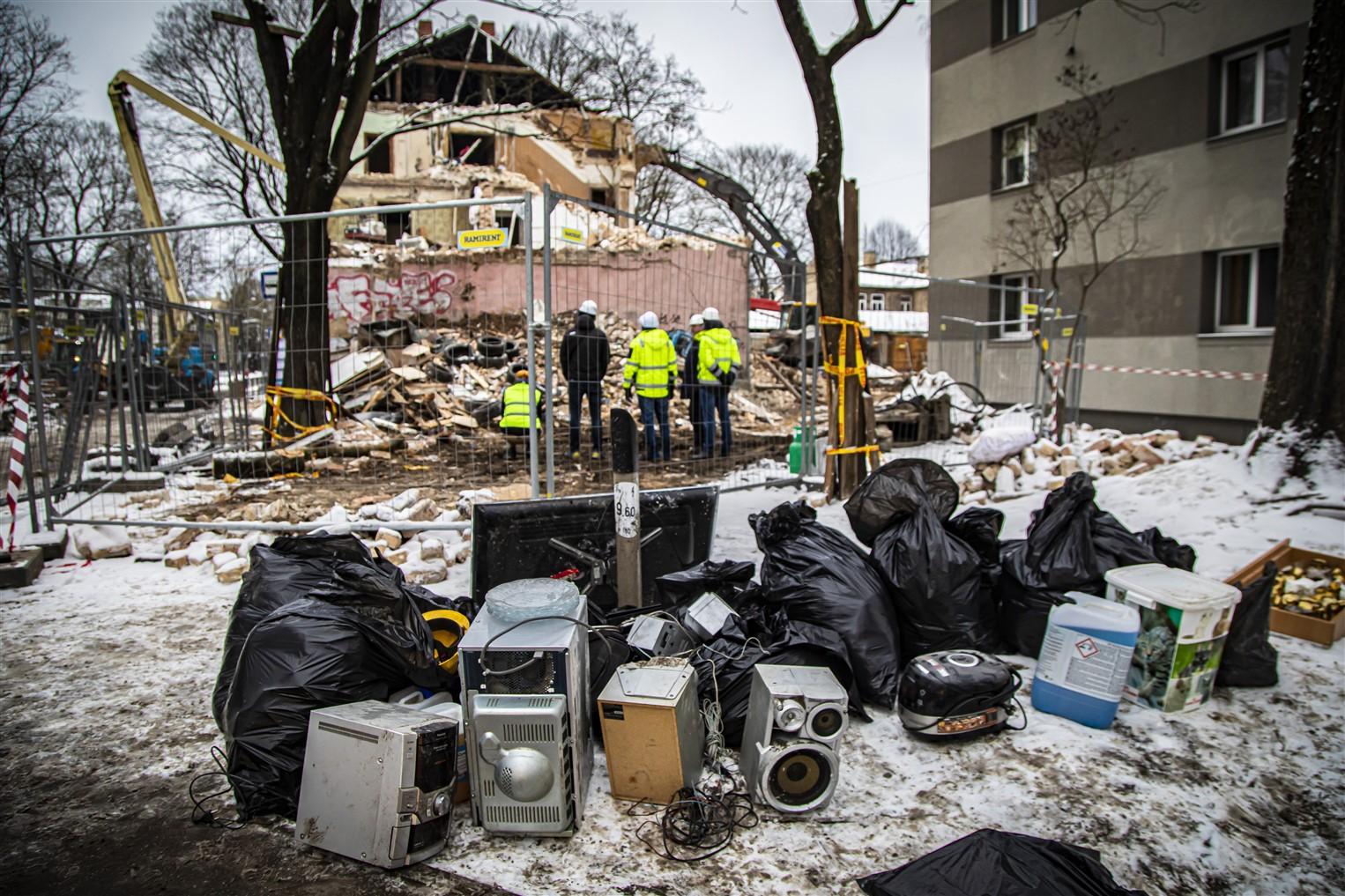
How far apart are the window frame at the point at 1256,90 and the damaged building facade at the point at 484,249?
25.0ft

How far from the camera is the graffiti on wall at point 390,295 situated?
17.9 meters

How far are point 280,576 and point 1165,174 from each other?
13293mm

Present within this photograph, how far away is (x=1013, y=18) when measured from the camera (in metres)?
14.2

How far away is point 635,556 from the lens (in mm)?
3553

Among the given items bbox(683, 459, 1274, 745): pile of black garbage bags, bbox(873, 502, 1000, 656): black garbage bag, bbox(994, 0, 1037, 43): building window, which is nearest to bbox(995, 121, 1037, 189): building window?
bbox(994, 0, 1037, 43): building window

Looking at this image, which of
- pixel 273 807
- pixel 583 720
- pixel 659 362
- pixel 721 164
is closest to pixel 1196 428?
pixel 659 362

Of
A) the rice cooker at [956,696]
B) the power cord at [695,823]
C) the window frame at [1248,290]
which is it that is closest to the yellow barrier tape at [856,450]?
the rice cooker at [956,696]

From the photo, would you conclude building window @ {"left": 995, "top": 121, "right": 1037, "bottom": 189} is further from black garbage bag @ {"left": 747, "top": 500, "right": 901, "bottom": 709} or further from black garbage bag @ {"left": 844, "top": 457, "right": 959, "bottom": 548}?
black garbage bag @ {"left": 747, "top": 500, "right": 901, "bottom": 709}

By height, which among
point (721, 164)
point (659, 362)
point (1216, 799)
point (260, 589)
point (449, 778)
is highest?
point (721, 164)

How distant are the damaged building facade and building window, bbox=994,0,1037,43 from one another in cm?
645

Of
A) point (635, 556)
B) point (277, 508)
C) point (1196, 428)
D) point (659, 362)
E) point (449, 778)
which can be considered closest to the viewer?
point (449, 778)

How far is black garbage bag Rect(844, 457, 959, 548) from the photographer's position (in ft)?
12.2

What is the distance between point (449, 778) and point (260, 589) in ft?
4.54

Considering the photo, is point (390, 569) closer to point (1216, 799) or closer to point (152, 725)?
point (152, 725)
